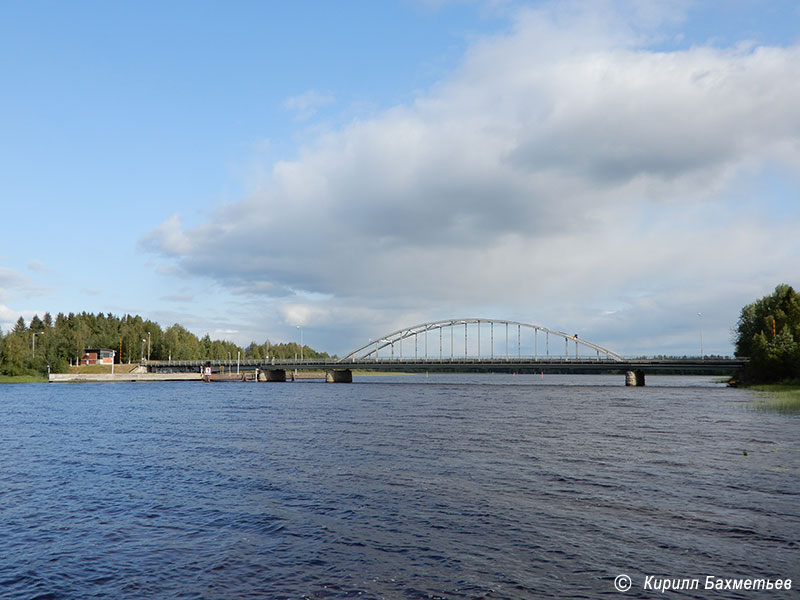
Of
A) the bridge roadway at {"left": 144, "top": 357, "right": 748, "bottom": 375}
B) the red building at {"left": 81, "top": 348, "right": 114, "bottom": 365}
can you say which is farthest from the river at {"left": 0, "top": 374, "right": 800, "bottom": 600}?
the red building at {"left": 81, "top": 348, "right": 114, "bottom": 365}

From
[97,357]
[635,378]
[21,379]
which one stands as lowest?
[635,378]

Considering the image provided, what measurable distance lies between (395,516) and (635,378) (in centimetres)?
15542

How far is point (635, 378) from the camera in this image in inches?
6304

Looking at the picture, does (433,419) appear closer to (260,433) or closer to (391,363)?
(260,433)

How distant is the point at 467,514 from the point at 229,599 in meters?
10.0

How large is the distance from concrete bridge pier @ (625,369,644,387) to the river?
122 metres

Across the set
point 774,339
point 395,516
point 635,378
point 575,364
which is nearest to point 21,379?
point 575,364

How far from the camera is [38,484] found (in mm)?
27203

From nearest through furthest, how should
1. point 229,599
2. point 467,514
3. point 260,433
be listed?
1. point 229,599
2. point 467,514
3. point 260,433

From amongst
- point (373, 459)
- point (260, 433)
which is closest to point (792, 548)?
point (373, 459)

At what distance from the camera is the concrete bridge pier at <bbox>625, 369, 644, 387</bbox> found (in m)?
159

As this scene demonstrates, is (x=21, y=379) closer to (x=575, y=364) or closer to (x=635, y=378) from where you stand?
(x=575, y=364)

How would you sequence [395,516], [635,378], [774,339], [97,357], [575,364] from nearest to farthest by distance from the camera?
[395,516], [774,339], [575,364], [635,378], [97,357]

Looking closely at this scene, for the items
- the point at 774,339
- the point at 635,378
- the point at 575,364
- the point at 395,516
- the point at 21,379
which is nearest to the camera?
the point at 395,516
